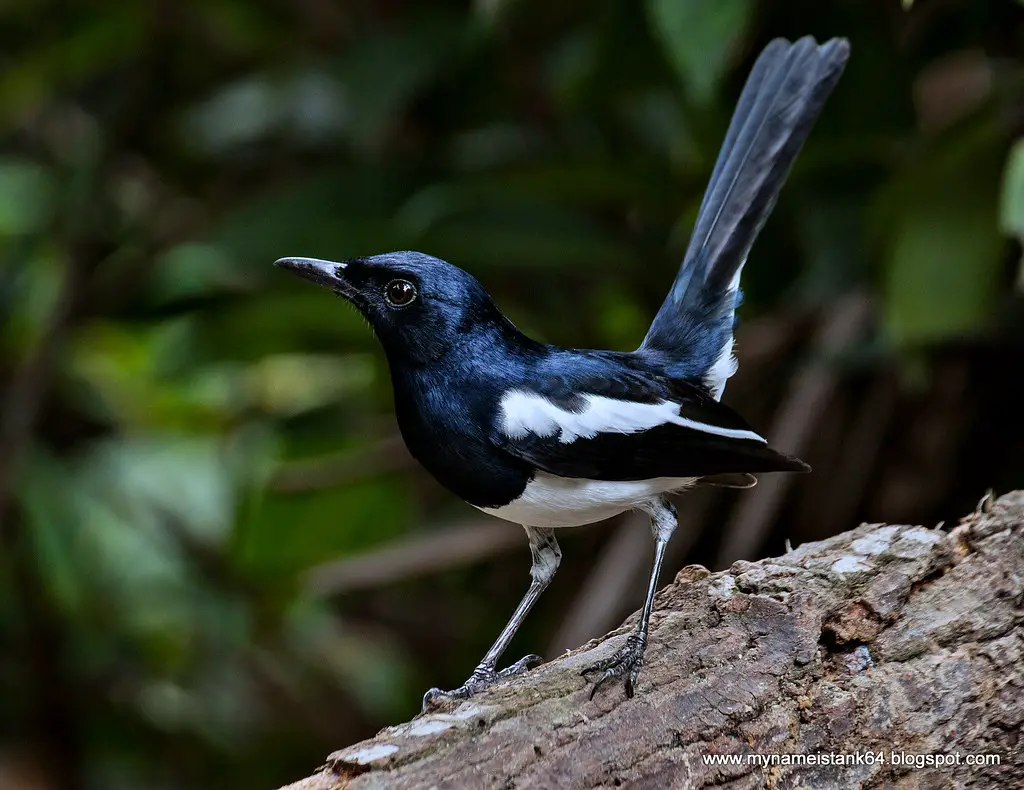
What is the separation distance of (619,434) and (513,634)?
590 mm

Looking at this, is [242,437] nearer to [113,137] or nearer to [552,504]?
[113,137]

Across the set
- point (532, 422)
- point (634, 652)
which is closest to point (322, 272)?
point (532, 422)

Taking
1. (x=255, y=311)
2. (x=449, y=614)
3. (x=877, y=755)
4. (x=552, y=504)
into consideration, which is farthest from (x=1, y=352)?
(x=877, y=755)

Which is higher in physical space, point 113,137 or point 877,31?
point 113,137

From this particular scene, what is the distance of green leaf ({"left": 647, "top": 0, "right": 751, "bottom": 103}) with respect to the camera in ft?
10.6

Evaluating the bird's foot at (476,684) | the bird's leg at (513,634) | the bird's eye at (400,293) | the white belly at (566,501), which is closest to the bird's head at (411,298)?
the bird's eye at (400,293)

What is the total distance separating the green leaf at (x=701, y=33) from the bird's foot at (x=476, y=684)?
165 cm

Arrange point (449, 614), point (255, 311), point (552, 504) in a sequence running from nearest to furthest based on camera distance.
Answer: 1. point (552, 504)
2. point (255, 311)
3. point (449, 614)

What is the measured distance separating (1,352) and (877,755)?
181 inches

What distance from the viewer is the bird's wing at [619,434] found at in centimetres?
251

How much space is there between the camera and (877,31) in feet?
13.8

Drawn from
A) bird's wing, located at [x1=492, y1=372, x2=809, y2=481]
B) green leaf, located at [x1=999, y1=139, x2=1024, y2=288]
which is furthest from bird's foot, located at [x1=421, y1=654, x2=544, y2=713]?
green leaf, located at [x1=999, y1=139, x2=1024, y2=288]

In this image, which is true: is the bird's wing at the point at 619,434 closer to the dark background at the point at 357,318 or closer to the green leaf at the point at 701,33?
the green leaf at the point at 701,33

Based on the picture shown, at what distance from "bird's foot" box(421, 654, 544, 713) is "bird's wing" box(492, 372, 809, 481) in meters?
0.50
